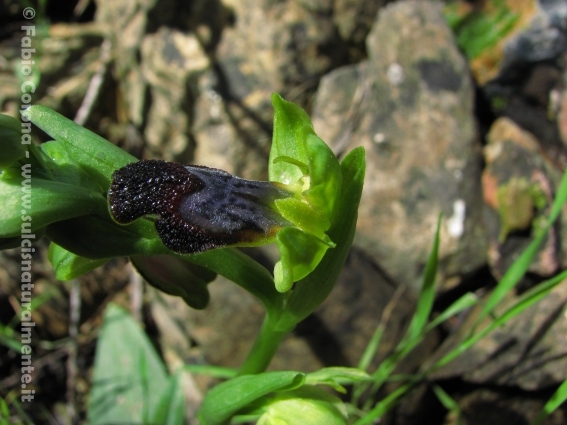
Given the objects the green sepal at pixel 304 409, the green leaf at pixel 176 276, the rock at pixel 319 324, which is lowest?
the rock at pixel 319 324

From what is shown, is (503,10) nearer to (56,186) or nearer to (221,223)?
(221,223)

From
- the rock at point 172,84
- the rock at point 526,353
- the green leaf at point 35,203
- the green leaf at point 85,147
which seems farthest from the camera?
the rock at point 172,84

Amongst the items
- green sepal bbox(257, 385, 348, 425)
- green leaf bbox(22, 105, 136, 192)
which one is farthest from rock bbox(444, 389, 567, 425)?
green leaf bbox(22, 105, 136, 192)

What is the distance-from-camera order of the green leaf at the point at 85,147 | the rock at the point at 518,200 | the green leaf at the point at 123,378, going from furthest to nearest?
the rock at the point at 518,200
the green leaf at the point at 123,378
the green leaf at the point at 85,147

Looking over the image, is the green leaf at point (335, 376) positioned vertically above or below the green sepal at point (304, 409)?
above

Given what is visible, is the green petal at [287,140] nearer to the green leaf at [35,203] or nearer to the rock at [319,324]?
the green leaf at [35,203]

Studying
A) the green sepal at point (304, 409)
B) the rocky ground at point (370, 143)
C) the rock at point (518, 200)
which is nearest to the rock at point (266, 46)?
the rocky ground at point (370, 143)

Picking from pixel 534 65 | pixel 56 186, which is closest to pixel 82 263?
pixel 56 186

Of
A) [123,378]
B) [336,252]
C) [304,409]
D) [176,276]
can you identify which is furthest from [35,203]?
[123,378]
